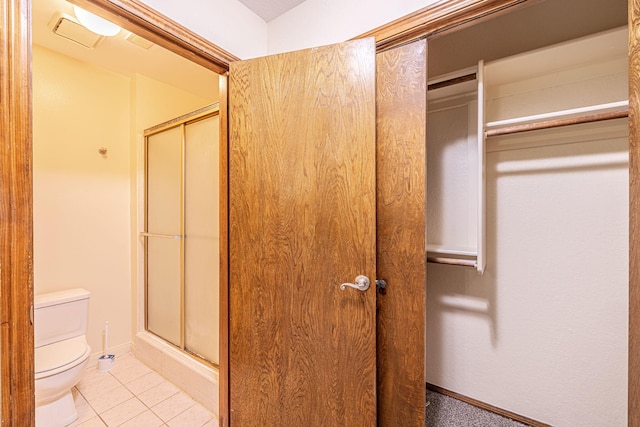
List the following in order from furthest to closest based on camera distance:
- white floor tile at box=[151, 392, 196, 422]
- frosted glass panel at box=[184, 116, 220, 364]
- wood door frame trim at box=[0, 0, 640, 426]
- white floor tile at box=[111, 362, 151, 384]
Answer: white floor tile at box=[111, 362, 151, 384] → frosted glass panel at box=[184, 116, 220, 364] → white floor tile at box=[151, 392, 196, 422] → wood door frame trim at box=[0, 0, 640, 426]

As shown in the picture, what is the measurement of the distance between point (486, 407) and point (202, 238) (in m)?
2.12

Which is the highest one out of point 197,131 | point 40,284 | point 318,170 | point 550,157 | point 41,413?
point 197,131

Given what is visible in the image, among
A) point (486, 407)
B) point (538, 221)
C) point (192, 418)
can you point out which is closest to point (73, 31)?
point (192, 418)

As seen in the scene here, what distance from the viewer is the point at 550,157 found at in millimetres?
1455

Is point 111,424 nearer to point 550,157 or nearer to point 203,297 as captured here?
point 203,297

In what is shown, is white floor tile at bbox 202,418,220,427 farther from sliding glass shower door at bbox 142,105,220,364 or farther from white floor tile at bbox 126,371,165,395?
white floor tile at bbox 126,371,165,395

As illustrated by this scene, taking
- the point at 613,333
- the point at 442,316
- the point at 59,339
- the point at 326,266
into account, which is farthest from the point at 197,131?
the point at 613,333

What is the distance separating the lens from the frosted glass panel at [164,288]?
7.02 ft

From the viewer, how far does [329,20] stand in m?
1.41

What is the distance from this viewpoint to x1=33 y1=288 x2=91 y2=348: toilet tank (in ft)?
5.93

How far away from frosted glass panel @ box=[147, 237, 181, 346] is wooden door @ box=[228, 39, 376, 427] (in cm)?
99

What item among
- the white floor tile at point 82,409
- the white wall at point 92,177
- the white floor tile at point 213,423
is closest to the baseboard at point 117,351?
the white wall at point 92,177

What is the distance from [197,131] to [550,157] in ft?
7.29

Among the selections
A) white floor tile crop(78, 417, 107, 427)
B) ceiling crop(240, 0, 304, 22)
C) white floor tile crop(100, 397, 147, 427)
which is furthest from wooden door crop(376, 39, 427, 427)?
white floor tile crop(78, 417, 107, 427)
